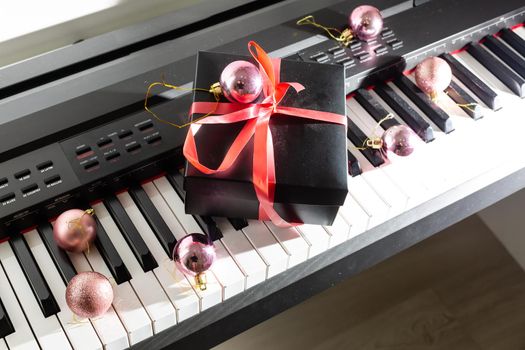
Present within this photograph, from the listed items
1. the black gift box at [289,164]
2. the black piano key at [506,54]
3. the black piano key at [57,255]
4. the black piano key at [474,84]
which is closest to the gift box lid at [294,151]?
the black gift box at [289,164]

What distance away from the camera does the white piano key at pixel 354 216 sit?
3.87 feet

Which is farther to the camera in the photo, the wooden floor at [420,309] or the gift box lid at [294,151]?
the wooden floor at [420,309]

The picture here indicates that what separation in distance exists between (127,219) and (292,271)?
0.94 ft

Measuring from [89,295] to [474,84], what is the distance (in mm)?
823

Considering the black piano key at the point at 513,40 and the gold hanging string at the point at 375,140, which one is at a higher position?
the black piano key at the point at 513,40

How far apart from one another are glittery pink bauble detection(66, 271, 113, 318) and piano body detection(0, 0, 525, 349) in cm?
4

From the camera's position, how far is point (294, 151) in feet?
3.68

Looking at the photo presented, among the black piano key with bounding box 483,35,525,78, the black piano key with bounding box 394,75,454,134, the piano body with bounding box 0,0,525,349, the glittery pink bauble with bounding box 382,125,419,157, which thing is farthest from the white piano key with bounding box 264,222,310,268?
the black piano key with bounding box 483,35,525,78

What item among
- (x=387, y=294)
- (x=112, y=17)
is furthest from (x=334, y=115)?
(x=387, y=294)

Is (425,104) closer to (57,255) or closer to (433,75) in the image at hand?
(433,75)

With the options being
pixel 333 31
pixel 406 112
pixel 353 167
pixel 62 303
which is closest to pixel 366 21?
pixel 333 31

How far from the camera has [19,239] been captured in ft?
3.71

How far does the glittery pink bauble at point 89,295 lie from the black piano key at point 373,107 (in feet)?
1.90

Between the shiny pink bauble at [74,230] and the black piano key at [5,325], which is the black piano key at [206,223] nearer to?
the shiny pink bauble at [74,230]
